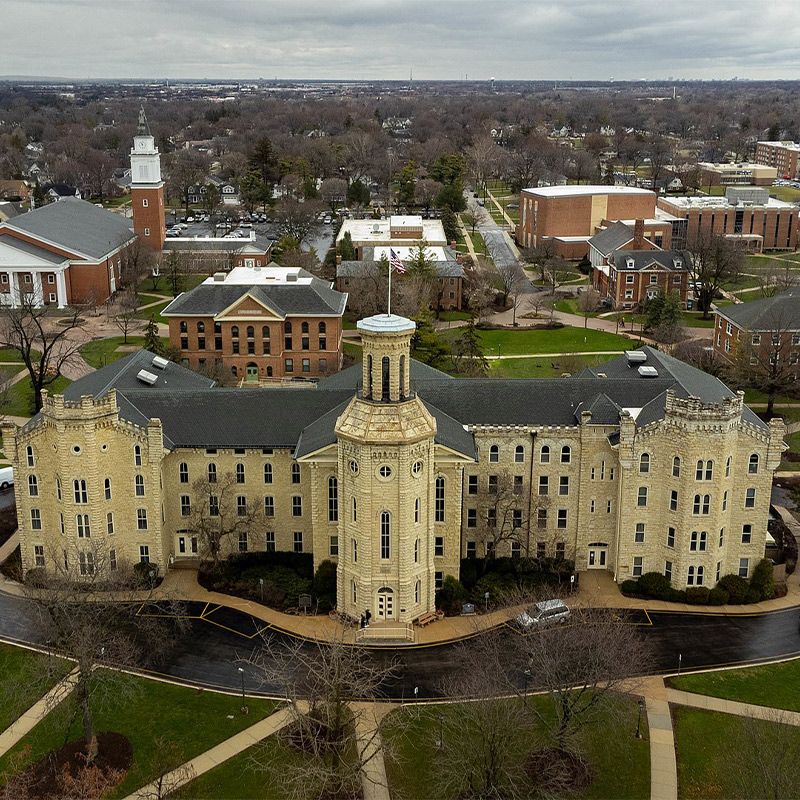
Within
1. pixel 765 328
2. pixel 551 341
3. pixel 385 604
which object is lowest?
pixel 551 341

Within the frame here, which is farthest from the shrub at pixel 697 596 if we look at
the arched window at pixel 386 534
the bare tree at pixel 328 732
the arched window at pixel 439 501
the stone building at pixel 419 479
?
the bare tree at pixel 328 732

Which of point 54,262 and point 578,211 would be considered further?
point 578,211

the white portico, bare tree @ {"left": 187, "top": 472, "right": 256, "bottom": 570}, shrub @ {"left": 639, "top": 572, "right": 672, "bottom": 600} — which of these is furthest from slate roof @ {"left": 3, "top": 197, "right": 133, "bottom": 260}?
shrub @ {"left": 639, "top": 572, "right": 672, "bottom": 600}

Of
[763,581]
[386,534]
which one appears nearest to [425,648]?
[386,534]

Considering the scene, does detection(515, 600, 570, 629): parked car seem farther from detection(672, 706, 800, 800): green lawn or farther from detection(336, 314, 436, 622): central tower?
detection(672, 706, 800, 800): green lawn

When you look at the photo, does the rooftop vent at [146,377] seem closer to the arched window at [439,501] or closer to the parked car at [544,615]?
the arched window at [439,501]

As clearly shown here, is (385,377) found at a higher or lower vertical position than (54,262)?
higher

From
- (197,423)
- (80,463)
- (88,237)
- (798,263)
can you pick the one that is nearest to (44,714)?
(80,463)

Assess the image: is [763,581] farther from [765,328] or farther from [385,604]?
[765,328]
